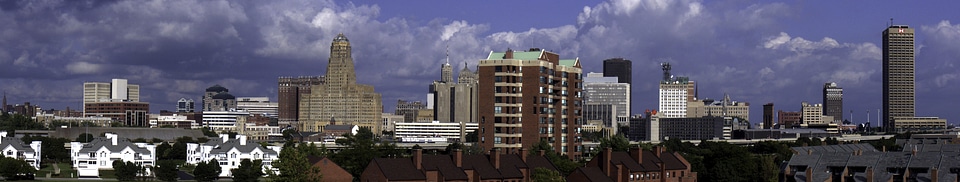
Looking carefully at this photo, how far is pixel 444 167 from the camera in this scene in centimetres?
11775

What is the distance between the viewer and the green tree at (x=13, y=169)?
526 feet

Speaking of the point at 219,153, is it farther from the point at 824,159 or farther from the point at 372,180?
the point at 824,159

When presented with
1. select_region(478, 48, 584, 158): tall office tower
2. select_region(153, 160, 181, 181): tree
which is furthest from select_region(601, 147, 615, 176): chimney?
select_region(153, 160, 181, 181): tree

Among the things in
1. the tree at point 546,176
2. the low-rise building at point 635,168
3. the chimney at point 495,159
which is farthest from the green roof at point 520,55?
the tree at point 546,176

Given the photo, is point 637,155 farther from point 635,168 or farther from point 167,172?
point 167,172

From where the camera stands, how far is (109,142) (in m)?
195

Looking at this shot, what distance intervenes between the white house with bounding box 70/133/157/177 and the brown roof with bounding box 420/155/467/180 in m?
76.7

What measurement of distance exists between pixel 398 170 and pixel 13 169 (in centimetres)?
7086

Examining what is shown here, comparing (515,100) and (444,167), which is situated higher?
(515,100)

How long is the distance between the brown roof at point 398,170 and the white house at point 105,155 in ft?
252

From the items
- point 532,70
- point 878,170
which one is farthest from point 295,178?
point 532,70

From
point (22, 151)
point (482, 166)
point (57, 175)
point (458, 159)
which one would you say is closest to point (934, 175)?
point (482, 166)

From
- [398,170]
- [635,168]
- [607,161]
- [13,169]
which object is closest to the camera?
[398,170]

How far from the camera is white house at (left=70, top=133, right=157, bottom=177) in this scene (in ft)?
608
